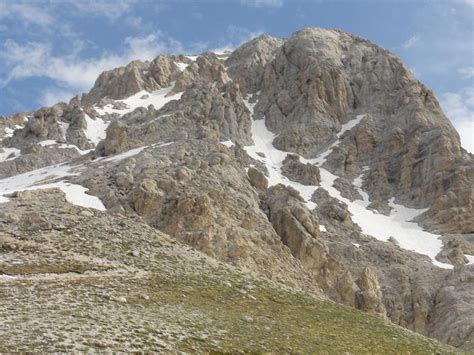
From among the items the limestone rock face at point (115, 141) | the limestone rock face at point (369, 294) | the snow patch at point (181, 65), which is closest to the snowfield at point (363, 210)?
the limestone rock face at point (369, 294)

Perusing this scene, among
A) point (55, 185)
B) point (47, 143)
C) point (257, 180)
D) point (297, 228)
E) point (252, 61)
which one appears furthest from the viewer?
point (252, 61)

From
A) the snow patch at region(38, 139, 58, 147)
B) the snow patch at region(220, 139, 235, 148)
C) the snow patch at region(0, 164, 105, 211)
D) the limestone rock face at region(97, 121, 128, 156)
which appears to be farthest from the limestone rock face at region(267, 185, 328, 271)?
the snow patch at region(38, 139, 58, 147)

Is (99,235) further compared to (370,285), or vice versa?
(370,285)

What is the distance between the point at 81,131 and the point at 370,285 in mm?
80615

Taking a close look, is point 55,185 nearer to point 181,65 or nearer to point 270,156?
point 270,156

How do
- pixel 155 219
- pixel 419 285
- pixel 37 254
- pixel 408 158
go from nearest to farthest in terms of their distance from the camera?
A: 1. pixel 37 254
2. pixel 155 219
3. pixel 419 285
4. pixel 408 158

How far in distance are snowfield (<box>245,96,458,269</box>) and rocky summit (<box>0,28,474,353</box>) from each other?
45 centimetres

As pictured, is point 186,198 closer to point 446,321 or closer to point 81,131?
point 446,321

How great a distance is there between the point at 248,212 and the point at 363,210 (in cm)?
3642

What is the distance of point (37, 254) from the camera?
88.8 feet

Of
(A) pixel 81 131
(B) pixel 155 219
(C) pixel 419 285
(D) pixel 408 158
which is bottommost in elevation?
(B) pixel 155 219

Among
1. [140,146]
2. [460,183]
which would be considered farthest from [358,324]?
[460,183]

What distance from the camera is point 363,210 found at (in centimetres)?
9219

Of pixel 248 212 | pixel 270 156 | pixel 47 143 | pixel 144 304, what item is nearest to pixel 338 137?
pixel 270 156
